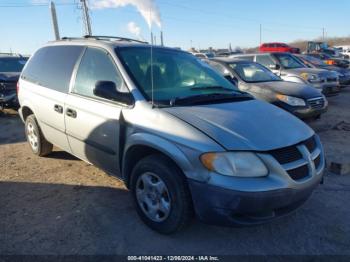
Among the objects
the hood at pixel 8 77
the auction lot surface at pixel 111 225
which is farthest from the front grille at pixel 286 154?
the hood at pixel 8 77

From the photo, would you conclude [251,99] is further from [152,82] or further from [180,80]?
[152,82]

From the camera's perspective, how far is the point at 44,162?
529 centimetres

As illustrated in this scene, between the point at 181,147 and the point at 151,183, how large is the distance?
0.58 metres

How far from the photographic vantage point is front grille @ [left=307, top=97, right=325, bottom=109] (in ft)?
22.6

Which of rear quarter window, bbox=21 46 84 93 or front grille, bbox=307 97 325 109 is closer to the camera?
rear quarter window, bbox=21 46 84 93

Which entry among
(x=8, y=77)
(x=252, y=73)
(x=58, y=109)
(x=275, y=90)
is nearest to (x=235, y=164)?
(x=58, y=109)

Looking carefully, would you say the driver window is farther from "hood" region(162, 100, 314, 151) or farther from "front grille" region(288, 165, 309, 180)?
"front grille" region(288, 165, 309, 180)

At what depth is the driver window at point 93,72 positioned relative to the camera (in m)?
3.60

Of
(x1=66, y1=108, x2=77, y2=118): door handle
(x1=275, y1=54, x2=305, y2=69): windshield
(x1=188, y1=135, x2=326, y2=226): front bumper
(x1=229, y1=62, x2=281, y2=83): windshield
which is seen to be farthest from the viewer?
(x1=275, y1=54, x2=305, y2=69): windshield

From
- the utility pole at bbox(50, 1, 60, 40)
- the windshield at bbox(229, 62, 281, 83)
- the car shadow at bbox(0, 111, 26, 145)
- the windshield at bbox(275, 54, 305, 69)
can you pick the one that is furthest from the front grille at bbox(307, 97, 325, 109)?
the utility pole at bbox(50, 1, 60, 40)

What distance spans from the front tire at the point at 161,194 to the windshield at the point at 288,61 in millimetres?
9087

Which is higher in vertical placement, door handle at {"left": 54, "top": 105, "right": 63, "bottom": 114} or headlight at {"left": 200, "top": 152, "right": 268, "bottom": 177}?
door handle at {"left": 54, "top": 105, "right": 63, "bottom": 114}

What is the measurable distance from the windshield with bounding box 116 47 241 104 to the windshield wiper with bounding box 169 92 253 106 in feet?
0.19

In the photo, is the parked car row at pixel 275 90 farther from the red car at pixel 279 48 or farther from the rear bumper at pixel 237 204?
the red car at pixel 279 48
